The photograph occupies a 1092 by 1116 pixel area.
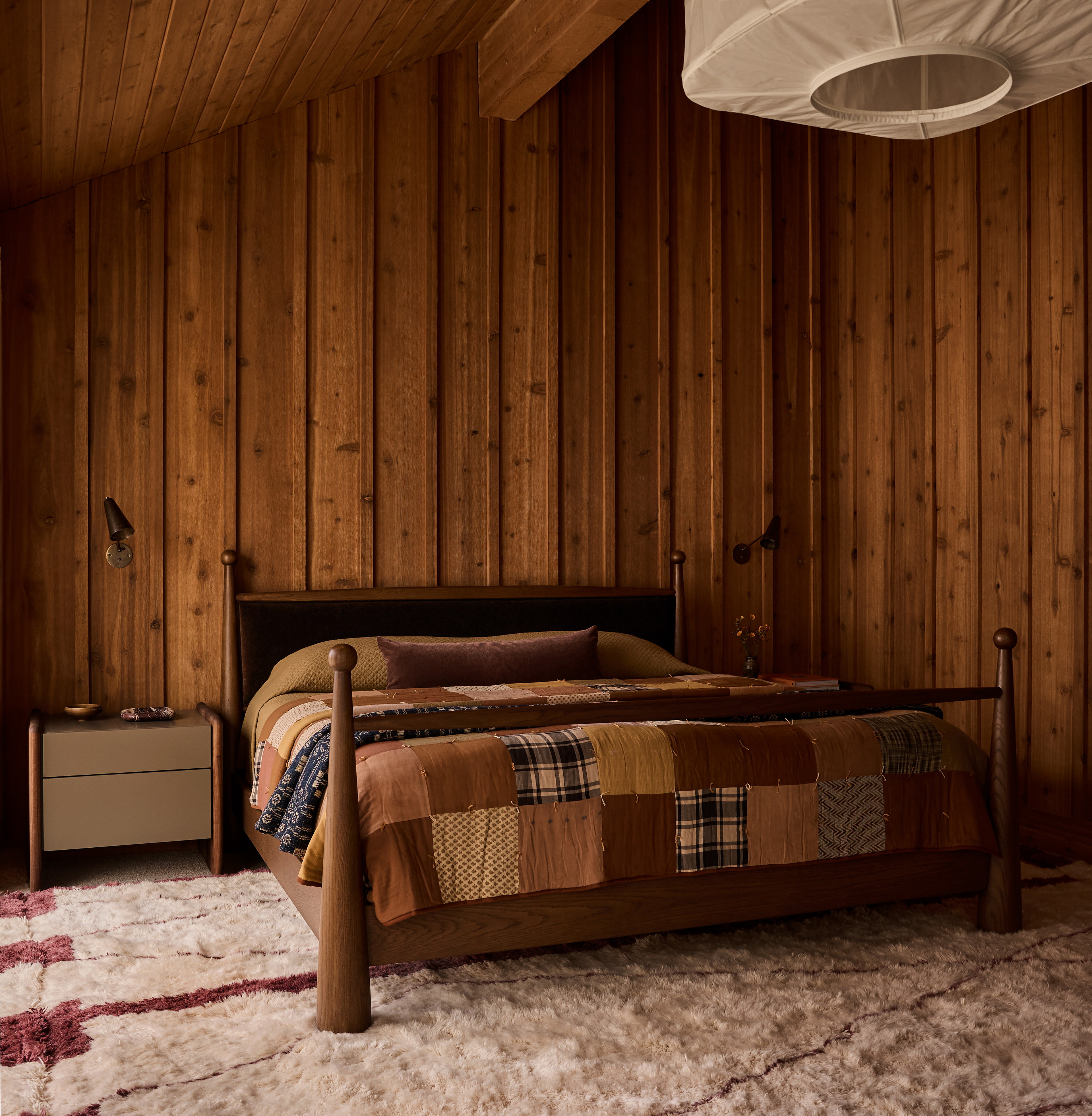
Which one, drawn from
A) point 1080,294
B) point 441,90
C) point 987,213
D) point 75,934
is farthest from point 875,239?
point 75,934

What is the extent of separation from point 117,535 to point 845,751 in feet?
8.04

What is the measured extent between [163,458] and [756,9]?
274 centimetres

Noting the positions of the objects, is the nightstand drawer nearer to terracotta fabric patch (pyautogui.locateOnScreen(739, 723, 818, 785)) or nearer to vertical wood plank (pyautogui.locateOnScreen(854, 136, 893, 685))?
terracotta fabric patch (pyautogui.locateOnScreen(739, 723, 818, 785))

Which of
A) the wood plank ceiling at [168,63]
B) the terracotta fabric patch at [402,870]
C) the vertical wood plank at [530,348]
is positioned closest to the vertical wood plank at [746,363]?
the vertical wood plank at [530,348]

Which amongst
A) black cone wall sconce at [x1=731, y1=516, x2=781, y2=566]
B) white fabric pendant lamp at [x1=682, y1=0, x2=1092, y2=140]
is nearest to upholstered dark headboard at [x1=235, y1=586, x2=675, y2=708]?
black cone wall sconce at [x1=731, y1=516, x2=781, y2=566]

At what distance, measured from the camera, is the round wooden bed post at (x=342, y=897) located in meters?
2.04

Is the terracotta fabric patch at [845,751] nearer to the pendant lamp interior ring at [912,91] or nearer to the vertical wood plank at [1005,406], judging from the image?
the pendant lamp interior ring at [912,91]

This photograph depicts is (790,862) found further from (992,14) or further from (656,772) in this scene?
(992,14)

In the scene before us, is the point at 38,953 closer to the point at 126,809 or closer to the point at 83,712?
the point at 126,809

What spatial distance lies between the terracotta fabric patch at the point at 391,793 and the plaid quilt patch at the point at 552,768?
21cm

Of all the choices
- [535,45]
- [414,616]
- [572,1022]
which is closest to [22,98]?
[535,45]

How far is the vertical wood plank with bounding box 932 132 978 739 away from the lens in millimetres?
4145

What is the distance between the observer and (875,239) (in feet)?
15.3

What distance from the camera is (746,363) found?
4.74 meters
